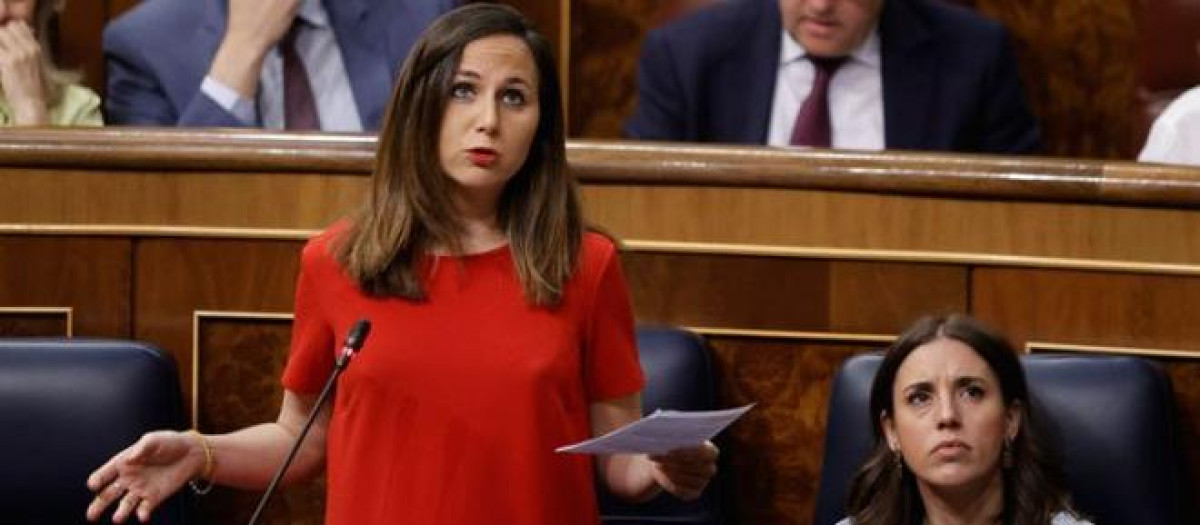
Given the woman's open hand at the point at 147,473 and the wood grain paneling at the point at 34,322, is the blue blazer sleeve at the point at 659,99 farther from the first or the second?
the woman's open hand at the point at 147,473

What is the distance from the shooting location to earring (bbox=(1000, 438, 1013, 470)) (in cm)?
142

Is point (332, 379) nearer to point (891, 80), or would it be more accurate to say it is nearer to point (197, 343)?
point (197, 343)

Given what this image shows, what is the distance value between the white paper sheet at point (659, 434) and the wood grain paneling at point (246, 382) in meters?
0.58

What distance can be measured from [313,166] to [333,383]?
474mm

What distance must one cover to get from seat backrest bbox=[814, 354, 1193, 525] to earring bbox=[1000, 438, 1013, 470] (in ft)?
0.14

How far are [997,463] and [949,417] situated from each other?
0.15 feet

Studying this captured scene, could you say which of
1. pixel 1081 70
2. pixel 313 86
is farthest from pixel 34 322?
pixel 1081 70

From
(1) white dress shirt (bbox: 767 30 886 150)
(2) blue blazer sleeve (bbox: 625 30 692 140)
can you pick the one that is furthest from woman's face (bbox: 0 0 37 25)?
(1) white dress shirt (bbox: 767 30 886 150)

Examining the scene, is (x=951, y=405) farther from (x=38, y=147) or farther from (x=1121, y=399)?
(x=38, y=147)

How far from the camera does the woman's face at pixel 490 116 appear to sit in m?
1.17

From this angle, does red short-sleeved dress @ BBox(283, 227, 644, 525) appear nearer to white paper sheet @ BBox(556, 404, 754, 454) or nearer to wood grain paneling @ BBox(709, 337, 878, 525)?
white paper sheet @ BBox(556, 404, 754, 454)

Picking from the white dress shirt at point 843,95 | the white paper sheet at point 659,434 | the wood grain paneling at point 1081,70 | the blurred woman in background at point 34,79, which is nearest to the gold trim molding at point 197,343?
the blurred woman in background at point 34,79

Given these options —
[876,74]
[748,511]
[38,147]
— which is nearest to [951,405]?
[748,511]

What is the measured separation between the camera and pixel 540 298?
Result: 3.80ft
